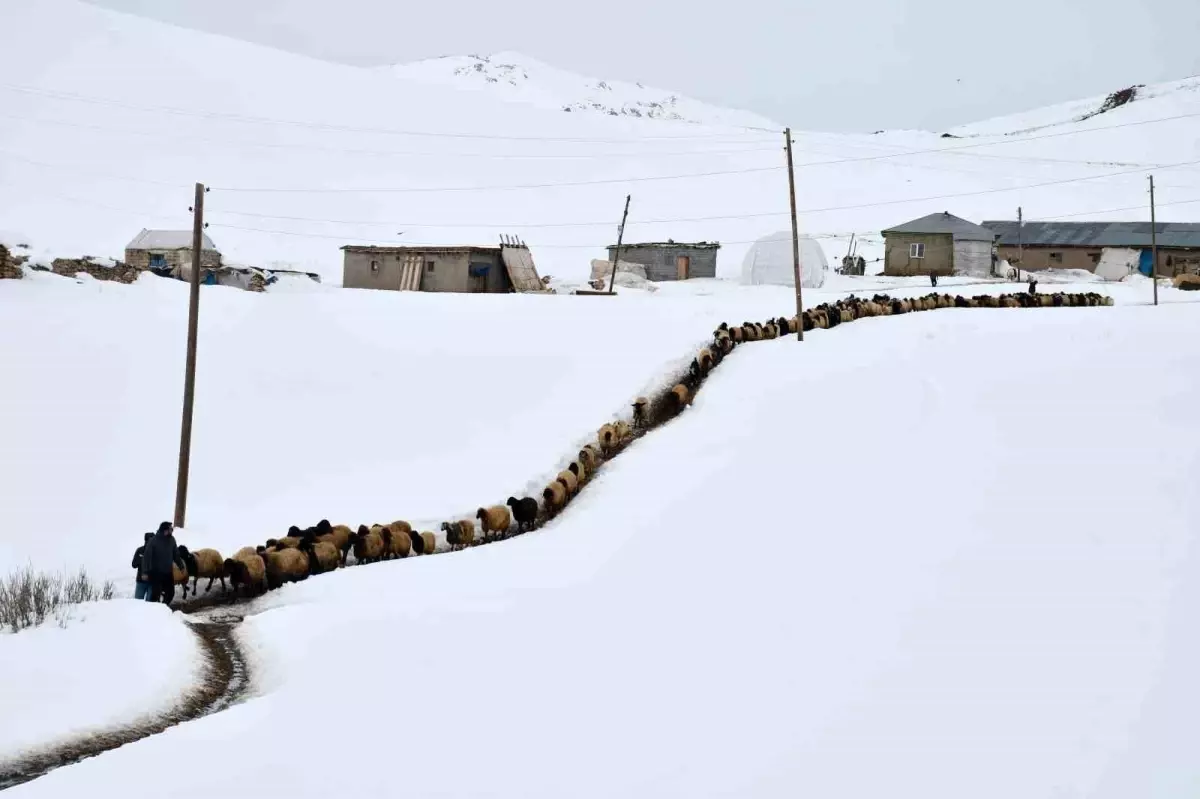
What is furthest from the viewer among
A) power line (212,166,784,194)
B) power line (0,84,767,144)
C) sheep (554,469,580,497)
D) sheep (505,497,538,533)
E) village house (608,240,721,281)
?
power line (0,84,767,144)

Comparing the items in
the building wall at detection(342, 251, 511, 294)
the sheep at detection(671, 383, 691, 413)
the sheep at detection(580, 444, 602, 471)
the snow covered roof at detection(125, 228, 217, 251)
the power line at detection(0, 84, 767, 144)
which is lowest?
the sheep at detection(580, 444, 602, 471)

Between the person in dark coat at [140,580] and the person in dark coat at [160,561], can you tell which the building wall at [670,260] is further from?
the person in dark coat at [140,580]

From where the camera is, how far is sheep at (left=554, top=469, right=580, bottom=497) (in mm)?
24156

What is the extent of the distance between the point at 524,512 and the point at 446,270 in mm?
26267

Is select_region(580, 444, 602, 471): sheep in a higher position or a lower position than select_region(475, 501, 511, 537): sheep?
higher

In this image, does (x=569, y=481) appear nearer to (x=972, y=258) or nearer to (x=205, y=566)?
(x=205, y=566)

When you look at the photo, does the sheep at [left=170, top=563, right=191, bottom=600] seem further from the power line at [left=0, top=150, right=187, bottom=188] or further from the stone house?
the power line at [left=0, top=150, right=187, bottom=188]

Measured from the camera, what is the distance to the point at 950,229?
209 ft

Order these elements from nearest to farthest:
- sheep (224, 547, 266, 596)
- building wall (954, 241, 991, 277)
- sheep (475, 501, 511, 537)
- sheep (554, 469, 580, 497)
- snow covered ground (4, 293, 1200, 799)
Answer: snow covered ground (4, 293, 1200, 799) < sheep (224, 547, 266, 596) < sheep (475, 501, 511, 537) < sheep (554, 469, 580, 497) < building wall (954, 241, 991, 277)

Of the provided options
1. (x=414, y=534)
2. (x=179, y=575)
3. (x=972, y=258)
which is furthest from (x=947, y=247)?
(x=179, y=575)

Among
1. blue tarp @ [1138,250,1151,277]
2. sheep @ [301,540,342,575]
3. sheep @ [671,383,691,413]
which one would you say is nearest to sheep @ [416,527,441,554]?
sheep @ [301,540,342,575]

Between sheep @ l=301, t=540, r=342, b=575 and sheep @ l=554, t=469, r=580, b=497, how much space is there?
5541 mm

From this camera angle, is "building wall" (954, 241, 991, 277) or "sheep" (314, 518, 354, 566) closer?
"sheep" (314, 518, 354, 566)

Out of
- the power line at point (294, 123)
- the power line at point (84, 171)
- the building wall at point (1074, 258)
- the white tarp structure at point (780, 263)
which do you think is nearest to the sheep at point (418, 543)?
the white tarp structure at point (780, 263)
